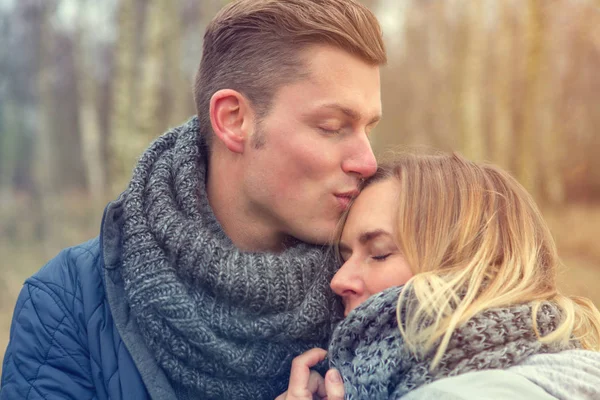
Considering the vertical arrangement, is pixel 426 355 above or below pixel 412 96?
below

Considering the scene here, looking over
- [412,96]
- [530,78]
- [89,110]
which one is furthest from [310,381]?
[412,96]

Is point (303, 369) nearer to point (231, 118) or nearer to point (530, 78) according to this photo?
point (231, 118)

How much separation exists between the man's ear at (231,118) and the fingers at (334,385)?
0.87 metres

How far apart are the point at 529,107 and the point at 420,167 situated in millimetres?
6496

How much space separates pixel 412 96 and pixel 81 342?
31.0 feet

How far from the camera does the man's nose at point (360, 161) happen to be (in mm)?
2244

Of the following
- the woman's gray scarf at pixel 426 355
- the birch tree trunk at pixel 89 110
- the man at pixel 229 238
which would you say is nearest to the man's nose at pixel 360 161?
the man at pixel 229 238

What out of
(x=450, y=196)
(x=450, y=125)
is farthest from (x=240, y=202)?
(x=450, y=125)

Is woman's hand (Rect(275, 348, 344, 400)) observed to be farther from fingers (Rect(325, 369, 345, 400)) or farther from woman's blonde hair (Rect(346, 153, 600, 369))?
woman's blonde hair (Rect(346, 153, 600, 369))

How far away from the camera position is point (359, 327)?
1849mm

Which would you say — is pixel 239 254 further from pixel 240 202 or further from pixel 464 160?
pixel 464 160

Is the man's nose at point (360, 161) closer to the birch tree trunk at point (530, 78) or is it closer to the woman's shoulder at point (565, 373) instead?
the woman's shoulder at point (565, 373)

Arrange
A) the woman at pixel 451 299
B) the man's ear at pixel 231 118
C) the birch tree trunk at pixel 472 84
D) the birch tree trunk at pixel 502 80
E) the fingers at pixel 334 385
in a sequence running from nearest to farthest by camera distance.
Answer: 1. the woman at pixel 451 299
2. the fingers at pixel 334 385
3. the man's ear at pixel 231 118
4. the birch tree trunk at pixel 472 84
5. the birch tree trunk at pixel 502 80

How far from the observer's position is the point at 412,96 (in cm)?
1107
